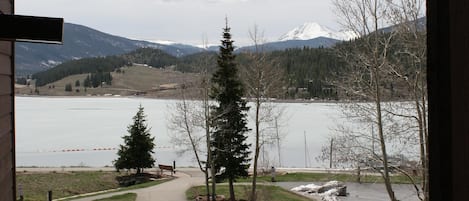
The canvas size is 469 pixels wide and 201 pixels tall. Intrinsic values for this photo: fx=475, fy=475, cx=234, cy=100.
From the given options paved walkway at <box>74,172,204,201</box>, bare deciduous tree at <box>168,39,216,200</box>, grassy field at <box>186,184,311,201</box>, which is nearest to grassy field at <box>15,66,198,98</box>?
paved walkway at <box>74,172,204,201</box>

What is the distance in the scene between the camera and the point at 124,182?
74.5ft

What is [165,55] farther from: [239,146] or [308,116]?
[239,146]

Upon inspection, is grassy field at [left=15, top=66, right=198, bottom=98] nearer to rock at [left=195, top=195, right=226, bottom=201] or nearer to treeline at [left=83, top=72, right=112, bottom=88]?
treeline at [left=83, top=72, right=112, bottom=88]

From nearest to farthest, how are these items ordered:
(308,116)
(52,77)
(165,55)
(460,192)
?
(460,192)
(308,116)
(52,77)
(165,55)

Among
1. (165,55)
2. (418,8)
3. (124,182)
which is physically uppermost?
(165,55)

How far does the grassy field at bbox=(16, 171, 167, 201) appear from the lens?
19.4m

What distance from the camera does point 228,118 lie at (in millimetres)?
16594

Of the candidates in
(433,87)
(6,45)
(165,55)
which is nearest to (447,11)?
(433,87)

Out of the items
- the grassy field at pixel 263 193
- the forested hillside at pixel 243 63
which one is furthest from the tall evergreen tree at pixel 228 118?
the grassy field at pixel 263 193

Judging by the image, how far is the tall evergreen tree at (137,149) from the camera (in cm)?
2258

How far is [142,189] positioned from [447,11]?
1887cm

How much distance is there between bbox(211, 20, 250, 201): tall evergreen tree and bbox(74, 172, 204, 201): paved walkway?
186cm

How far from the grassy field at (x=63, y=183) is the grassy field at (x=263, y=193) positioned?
116 inches

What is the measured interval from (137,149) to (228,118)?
7679mm
